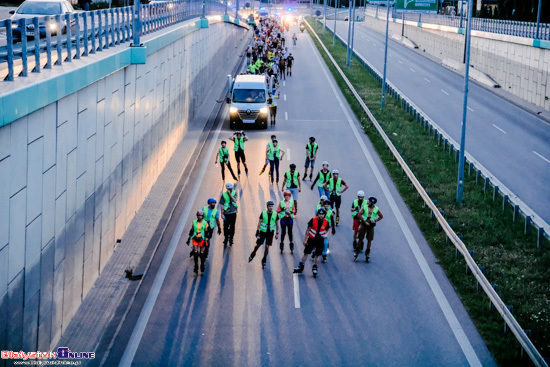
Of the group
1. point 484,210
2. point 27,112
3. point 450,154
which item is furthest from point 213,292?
point 450,154

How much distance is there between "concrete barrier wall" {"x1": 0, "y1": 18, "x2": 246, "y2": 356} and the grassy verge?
22.8 feet

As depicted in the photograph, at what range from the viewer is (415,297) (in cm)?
1471

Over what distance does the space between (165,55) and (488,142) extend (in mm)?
14847

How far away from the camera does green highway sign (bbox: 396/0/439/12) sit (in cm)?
7500

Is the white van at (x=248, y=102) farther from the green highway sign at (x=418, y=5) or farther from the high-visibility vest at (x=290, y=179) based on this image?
the green highway sign at (x=418, y=5)

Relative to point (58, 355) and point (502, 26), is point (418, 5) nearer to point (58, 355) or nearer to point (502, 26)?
point (502, 26)

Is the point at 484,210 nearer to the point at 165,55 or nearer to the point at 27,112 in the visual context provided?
the point at 165,55

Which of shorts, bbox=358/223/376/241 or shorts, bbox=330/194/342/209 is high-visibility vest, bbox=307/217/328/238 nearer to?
shorts, bbox=358/223/376/241

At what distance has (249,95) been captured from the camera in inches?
1368

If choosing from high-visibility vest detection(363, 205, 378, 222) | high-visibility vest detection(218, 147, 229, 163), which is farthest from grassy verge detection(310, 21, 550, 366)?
high-visibility vest detection(218, 147, 229, 163)

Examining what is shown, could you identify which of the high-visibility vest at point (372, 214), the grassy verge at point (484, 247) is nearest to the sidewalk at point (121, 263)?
the high-visibility vest at point (372, 214)

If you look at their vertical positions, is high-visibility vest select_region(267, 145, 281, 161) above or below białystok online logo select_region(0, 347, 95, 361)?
above

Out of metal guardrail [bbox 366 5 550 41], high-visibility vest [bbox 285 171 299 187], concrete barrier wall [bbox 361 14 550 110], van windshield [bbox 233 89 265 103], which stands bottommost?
high-visibility vest [bbox 285 171 299 187]

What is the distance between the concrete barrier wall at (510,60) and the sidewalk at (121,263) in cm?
2173
